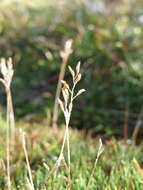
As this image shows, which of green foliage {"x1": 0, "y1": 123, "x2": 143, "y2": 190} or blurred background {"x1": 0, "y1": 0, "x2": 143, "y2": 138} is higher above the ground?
blurred background {"x1": 0, "y1": 0, "x2": 143, "y2": 138}

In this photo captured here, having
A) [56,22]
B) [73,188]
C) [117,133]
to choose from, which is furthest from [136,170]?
[56,22]

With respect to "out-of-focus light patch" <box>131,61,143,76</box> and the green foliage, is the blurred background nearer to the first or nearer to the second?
"out-of-focus light patch" <box>131,61,143,76</box>

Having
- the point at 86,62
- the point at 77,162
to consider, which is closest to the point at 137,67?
the point at 86,62

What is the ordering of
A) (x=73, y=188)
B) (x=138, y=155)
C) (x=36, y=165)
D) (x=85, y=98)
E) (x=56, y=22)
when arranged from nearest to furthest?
(x=73, y=188) → (x=36, y=165) → (x=138, y=155) → (x=85, y=98) → (x=56, y=22)

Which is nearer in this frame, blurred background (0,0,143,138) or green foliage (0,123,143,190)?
green foliage (0,123,143,190)

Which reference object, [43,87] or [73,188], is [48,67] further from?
[73,188]

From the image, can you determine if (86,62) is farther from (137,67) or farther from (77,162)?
(77,162)

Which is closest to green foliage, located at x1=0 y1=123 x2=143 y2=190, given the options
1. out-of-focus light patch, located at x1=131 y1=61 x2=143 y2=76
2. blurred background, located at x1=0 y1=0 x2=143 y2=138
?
blurred background, located at x1=0 y1=0 x2=143 y2=138

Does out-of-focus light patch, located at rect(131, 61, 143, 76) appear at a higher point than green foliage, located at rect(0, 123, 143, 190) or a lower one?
higher

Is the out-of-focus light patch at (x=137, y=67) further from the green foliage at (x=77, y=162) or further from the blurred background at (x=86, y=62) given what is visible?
the green foliage at (x=77, y=162)
